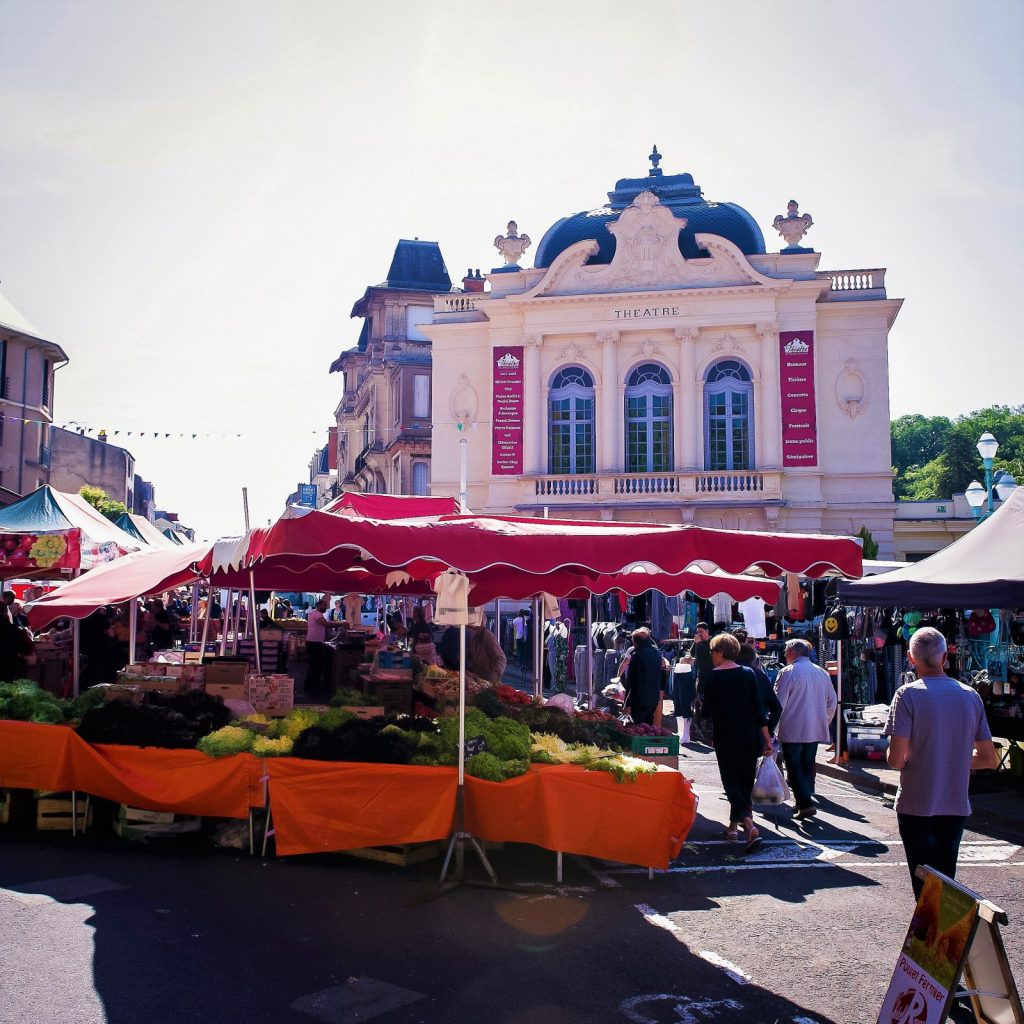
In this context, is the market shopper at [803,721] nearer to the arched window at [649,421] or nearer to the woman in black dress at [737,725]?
the woman in black dress at [737,725]

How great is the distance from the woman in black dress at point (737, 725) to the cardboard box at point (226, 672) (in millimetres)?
4786

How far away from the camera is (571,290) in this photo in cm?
3172

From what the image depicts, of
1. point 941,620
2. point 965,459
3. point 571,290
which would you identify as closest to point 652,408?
point 571,290

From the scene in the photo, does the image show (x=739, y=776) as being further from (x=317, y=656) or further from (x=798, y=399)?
(x=798, y=399)

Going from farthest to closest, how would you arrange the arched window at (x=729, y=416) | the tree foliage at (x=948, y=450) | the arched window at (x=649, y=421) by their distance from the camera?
the tree foliage at (x=948, y=450), the arched window at (x=649, y=421), the arched window at (x=729, y=416)

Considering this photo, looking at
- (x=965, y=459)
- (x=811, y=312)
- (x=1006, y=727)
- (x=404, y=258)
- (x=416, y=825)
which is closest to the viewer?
(x=416, y=825)

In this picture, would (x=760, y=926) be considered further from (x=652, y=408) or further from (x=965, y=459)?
(x=965, y=459)

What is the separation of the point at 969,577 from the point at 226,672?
8192mm

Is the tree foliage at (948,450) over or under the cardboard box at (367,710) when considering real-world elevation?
over

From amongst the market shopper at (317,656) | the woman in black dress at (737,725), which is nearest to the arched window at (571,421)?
the market shopper at (317,656)

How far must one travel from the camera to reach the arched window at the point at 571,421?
3216cm

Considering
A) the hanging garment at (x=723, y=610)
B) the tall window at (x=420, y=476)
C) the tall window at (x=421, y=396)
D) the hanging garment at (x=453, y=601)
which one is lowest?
the hanging garment at (x=723, y=610)

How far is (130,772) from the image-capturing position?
8.33m

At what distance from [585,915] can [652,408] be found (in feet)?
86.0
